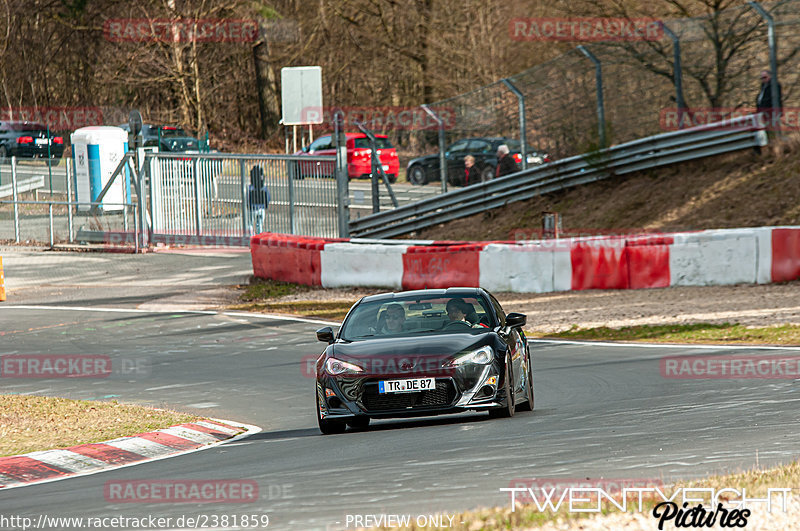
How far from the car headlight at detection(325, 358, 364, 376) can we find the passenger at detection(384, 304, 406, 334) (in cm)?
81

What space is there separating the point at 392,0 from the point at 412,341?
129 feet

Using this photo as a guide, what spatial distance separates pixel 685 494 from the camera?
594cm

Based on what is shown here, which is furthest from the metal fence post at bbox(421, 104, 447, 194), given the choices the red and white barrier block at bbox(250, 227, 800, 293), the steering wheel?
the steering wheel

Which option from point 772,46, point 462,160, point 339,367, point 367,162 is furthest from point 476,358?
point 367,162

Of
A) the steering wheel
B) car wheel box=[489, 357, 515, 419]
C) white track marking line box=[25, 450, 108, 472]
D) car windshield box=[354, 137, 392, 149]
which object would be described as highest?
car windshield box=[354, 137, 392, 149]

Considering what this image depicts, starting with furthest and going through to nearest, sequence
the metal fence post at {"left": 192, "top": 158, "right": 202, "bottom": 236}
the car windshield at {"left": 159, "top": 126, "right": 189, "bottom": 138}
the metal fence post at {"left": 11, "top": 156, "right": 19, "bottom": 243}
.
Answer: the car windshield at {"left": 159, "top": 126, "right": 189, "bottom": 138} → the metal fence post at {"left": 11, "top": 156, "right": 19, "bottom": 243} → the metal fence post at {"left": 192, "top": 158, "right": 202, "bottom": 236}

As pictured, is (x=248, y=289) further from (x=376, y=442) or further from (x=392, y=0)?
(x=392, y=0)

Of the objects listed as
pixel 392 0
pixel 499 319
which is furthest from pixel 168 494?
pixel 392 0

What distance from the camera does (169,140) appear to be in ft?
149

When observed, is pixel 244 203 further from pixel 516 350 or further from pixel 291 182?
pixel 516 350

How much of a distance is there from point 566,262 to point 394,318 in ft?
33.5

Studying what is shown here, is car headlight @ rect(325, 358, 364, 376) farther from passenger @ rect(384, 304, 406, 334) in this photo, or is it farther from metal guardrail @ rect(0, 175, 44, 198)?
metal guardrail @ rect(0, 175, 44, 198)

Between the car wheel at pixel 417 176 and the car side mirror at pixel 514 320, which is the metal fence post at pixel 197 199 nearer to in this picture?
the car wheel at pixel 417 176

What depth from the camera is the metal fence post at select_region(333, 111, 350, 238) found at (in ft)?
86.1
